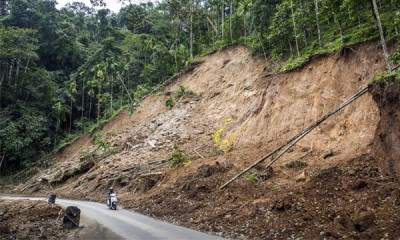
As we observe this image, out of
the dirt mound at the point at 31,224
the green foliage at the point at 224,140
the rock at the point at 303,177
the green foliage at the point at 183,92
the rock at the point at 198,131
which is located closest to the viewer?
the dirt mound at the point at 31,224

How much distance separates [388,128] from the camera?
9.93 metres

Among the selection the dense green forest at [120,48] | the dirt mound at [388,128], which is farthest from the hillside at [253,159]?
the dense green forest at [120,48]

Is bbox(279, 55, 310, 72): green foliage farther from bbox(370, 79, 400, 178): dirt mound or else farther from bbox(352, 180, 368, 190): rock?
bbox(352, 180, 368, 190): rock

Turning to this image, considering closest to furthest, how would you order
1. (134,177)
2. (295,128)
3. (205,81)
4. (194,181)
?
(194,181) < (295,128) < (134,177) < (205,81)

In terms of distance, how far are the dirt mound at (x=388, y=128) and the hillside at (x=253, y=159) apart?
386 mm

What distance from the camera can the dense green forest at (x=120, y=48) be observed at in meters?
20.3

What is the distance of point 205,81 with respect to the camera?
102ft

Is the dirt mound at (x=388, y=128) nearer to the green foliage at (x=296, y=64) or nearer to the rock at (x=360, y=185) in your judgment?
the rock at (x=360, y=185)

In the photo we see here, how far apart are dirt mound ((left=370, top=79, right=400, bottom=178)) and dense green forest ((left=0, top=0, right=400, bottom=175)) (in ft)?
23.2

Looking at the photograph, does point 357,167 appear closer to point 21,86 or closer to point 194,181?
point 194,181

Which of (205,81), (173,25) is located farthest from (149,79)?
(205,81)

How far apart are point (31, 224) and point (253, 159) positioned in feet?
33.5

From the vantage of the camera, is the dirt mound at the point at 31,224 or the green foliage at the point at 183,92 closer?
the dirt mound at the point at 31,224

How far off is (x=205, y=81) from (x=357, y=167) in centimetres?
2145
